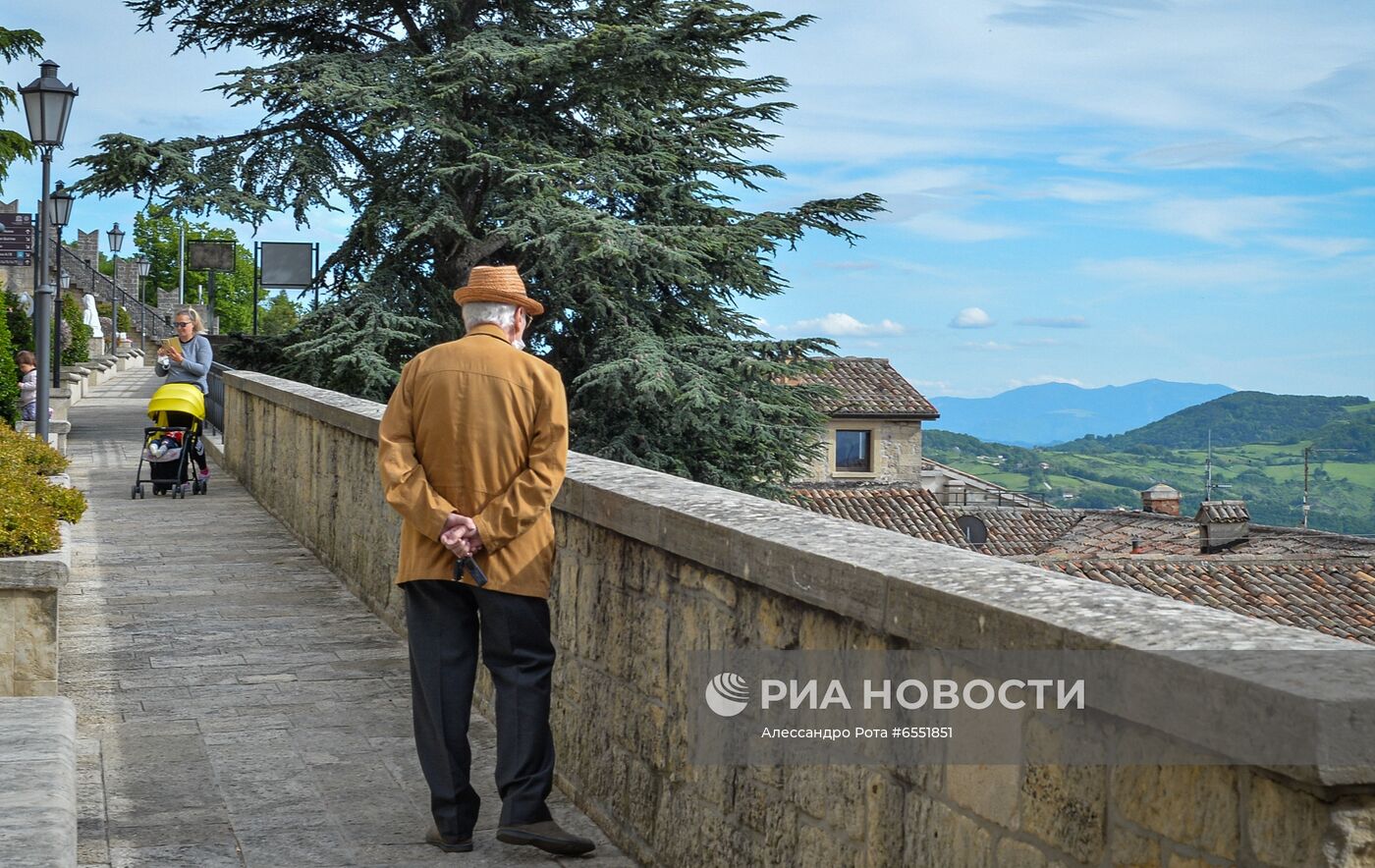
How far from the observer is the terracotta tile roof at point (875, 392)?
2279 inches

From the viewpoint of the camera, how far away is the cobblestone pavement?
4566 mm

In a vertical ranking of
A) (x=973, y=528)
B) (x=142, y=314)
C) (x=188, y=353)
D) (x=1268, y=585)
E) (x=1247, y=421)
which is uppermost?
(x=142, y=314)

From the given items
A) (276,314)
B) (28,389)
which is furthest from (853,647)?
(276,314)

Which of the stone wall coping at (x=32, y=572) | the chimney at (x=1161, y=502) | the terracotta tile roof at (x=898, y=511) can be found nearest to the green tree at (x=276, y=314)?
the terracotta tile roof at (x=898, y=511)

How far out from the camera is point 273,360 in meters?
25.6

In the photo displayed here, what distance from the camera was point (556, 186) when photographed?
2430cm

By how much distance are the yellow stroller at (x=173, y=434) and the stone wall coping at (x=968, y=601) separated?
952 cm

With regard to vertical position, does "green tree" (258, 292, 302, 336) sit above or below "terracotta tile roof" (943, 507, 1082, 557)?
above

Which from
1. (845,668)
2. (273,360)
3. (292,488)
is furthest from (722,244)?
(845,668)

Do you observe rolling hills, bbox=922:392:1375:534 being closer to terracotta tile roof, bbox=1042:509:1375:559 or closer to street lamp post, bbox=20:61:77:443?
terracotta tile roof, bbox=1042:509:1375:559

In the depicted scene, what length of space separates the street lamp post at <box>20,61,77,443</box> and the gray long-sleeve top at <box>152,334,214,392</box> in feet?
7.35

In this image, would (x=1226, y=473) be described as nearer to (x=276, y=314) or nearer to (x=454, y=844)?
(x=276, y=314)

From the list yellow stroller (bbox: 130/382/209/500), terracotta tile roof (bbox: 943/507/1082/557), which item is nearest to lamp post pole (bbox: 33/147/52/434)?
yellow stroller (bbox: 130/382/209/500)

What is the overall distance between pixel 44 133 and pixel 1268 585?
21.1 metres
